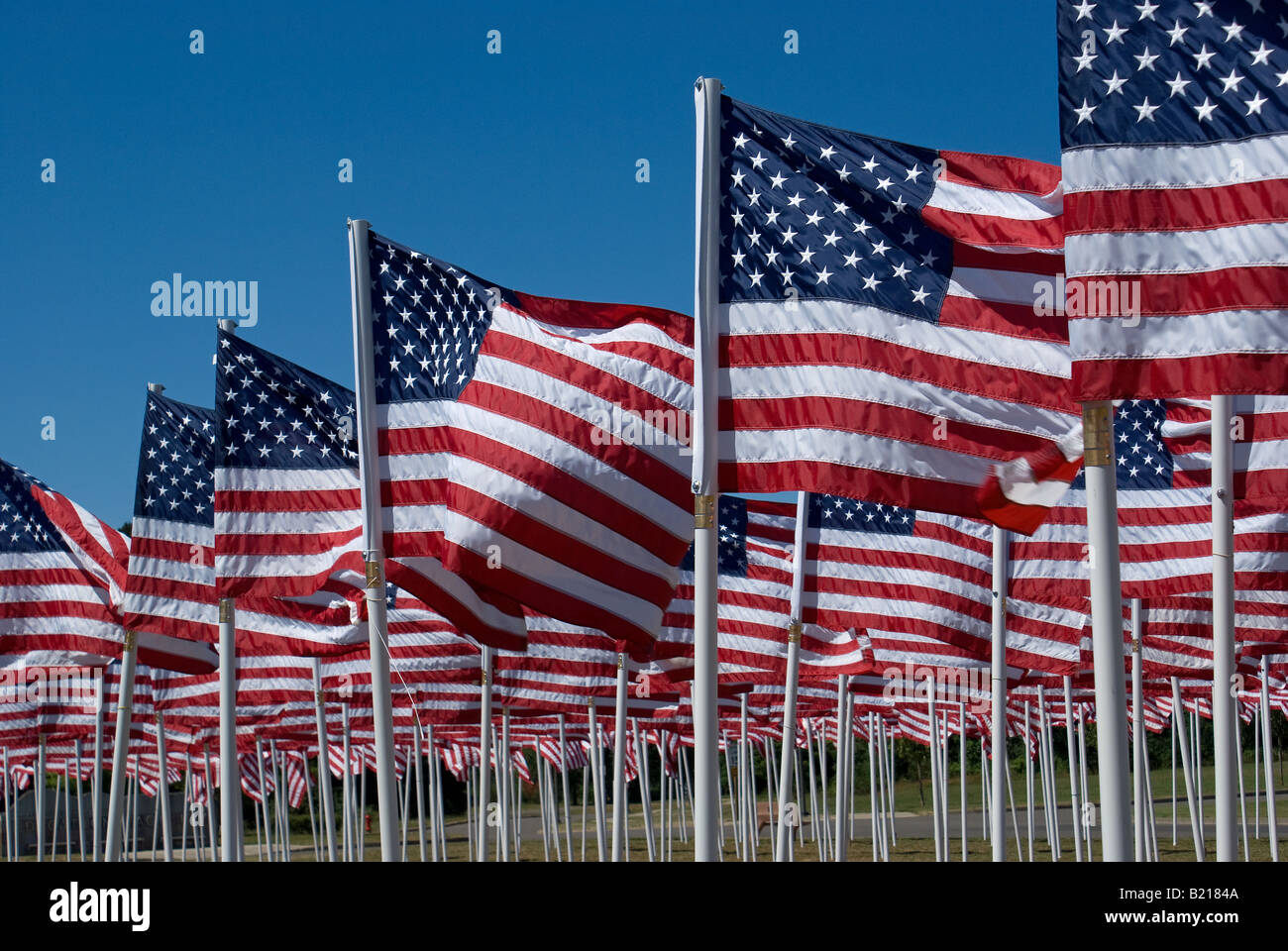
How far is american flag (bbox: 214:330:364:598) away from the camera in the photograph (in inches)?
794

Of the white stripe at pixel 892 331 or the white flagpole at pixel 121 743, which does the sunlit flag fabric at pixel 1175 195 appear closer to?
the white stripe at pixel 892 331

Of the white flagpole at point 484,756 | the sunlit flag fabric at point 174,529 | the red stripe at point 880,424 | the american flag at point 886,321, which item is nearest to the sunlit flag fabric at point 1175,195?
the american flag at point 886,321

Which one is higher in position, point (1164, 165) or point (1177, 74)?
point (1177, 74)

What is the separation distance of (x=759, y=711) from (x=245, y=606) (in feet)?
96.3

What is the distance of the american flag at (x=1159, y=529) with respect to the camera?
23219 mm

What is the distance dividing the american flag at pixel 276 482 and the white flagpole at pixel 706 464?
7.50 metres

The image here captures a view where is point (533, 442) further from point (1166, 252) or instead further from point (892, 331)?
point (1166, 252)

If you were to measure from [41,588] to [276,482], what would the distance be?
33.8 ft

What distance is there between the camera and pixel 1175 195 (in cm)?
1140

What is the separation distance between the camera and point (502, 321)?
1734cm

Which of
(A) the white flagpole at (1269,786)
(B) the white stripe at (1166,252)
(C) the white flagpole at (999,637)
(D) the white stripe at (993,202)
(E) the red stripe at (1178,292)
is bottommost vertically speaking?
(A) the white flagpole at (1269,786)

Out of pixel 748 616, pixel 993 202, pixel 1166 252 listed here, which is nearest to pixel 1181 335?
pixel 1166 252
